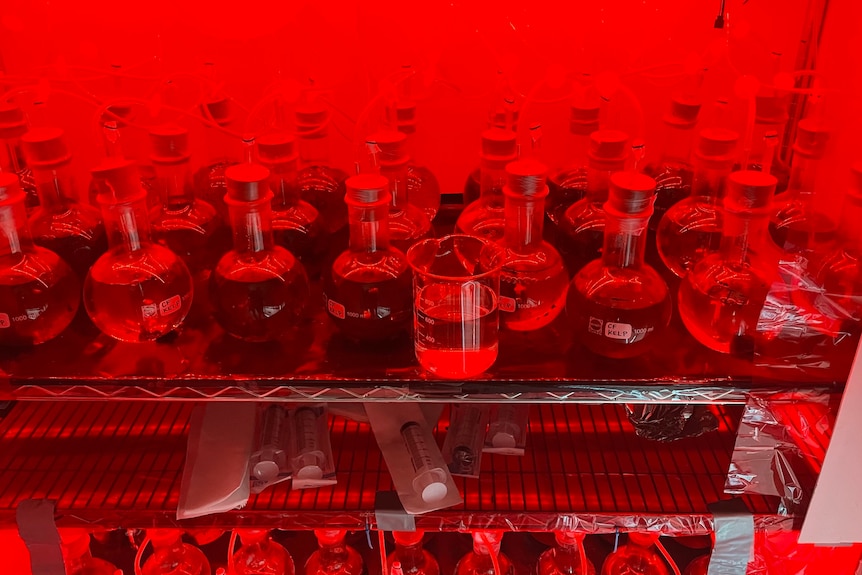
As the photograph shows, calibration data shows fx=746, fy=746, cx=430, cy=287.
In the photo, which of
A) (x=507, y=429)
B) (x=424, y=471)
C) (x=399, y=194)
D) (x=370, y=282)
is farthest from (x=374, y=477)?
(x=399, y=194)

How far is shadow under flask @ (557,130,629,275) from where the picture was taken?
110 centimetres

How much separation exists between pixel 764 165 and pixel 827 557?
0.66 meters

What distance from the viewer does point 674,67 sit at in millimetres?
1392

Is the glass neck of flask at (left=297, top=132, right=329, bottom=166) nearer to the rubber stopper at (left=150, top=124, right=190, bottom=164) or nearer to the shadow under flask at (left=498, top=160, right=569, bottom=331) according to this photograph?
the rubber stopper at (left=150, top=124, right=190, bottom=164)

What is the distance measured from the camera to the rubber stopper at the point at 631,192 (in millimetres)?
893

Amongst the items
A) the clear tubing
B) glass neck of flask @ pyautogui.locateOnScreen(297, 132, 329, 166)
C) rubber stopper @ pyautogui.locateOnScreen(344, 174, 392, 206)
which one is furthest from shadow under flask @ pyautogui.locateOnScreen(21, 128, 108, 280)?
the clear tubing

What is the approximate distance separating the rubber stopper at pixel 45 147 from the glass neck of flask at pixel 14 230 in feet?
0.31

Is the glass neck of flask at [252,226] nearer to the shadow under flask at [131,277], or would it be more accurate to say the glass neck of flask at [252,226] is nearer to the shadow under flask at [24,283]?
the shadow under flask at [131,277]

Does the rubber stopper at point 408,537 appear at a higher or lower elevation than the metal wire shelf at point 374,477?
lower

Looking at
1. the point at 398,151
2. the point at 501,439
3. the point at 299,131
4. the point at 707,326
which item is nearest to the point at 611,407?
the point at 501,439

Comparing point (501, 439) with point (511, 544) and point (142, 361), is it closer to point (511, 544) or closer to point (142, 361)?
point (511, 544)

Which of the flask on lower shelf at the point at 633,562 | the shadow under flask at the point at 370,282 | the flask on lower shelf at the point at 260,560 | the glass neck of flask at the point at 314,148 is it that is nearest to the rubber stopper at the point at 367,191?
the shadow under flask at the point at 370,282

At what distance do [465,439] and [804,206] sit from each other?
0.62 m

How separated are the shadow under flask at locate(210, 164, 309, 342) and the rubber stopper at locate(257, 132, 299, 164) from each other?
0.13 meters
